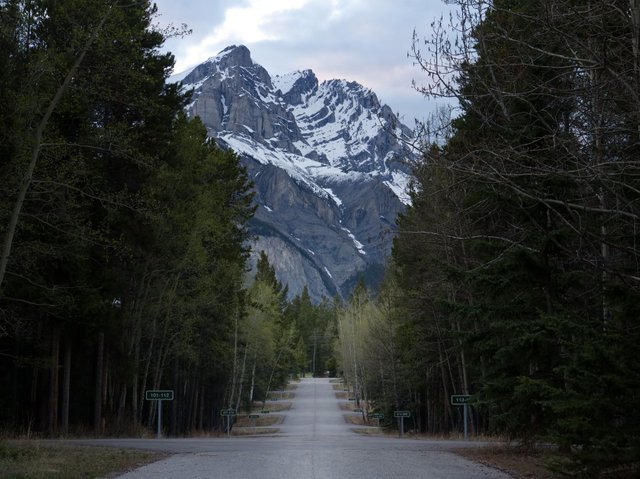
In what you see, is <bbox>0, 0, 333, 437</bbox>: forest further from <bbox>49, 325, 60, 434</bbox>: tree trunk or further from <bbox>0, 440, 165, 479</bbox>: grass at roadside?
<bbox>0, 440, 165, 479</bbox>: grass at roadside

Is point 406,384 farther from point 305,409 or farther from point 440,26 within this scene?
point 305,409

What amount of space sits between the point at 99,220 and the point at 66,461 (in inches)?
454

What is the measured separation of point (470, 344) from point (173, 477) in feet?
22.0

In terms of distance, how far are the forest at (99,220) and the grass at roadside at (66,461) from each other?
9.38ft

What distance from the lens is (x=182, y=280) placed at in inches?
1198

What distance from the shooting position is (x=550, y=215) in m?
15.0

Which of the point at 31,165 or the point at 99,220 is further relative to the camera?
the point at 99,220

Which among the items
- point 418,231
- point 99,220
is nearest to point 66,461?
point 418,231

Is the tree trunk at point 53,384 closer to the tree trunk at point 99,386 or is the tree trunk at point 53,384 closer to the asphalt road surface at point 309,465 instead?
the tree trunk at point 99,386

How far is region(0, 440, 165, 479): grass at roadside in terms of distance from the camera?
11.7m

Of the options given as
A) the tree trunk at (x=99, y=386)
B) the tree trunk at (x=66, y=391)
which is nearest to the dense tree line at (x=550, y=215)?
the tree trunk at (x=99, y=386)

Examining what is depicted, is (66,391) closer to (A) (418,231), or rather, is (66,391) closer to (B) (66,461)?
(B) (66,461)

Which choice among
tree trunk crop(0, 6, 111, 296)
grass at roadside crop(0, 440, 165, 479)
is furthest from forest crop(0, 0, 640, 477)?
grass at roadside crop(0, 440, 165, 479)

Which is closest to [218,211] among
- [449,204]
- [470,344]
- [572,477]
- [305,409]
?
[449,204]
